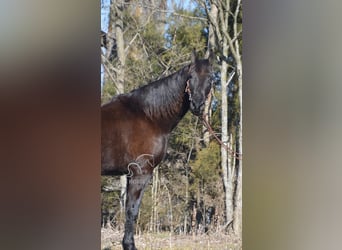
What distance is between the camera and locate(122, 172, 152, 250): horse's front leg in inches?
55.0

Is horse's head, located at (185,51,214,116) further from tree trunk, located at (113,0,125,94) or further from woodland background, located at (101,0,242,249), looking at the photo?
tree trunk, located at (113,0,125,94)

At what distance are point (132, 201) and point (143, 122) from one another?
0.98ft

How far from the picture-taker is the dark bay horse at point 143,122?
138 centimetres

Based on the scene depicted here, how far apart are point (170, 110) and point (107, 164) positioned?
312 mm

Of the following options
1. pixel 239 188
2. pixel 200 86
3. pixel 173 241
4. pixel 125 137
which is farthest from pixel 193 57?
pixel 173 241

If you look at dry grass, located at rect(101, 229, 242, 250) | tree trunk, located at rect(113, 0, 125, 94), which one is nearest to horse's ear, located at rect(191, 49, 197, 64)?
tree trunk, located at rect(113, 0, 125, 94)

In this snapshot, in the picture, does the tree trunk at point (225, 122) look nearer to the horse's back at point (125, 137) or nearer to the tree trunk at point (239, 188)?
the tree trunk at point (239, 188)

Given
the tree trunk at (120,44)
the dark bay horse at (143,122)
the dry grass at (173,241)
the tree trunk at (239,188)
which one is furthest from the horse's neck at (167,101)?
the dry grass at (173,241)

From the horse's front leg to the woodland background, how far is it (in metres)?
0.02

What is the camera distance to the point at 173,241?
1425 mm
